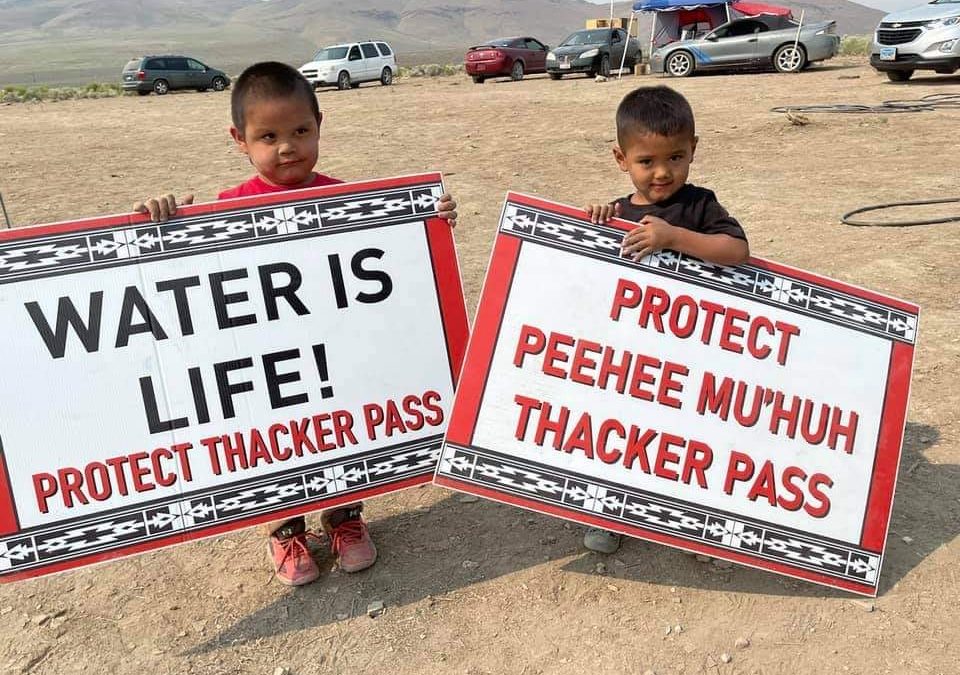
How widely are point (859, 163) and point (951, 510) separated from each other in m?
6.33

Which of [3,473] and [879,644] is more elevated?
[3,473]

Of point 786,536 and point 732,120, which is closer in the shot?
point 786,536

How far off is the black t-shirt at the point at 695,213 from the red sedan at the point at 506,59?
68.3 feet

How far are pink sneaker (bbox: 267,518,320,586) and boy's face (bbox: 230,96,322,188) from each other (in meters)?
1.12

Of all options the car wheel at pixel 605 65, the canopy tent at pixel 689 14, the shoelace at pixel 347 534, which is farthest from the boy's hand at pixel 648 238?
the canopy tent at pixel 689 14

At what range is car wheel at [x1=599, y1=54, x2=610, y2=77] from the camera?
2073 cm

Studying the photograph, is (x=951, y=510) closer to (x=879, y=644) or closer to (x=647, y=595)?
(x=879, y=644)

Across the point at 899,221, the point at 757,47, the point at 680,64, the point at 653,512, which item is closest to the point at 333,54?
the point at 680,64

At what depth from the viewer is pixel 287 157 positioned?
240 centimetres

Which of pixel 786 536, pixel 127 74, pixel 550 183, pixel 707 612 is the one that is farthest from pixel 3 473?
pixel 127 74

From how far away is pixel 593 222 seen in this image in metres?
2.27

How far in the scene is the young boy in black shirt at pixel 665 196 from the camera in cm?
224

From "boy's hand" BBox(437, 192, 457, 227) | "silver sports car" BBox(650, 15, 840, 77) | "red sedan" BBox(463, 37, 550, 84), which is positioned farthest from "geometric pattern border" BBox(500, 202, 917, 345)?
"red sedan" BBox(463, 37, 550, 84)

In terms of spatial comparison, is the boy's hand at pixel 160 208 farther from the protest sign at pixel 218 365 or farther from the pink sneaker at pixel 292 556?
the pink sneaker at pixel 292 556
